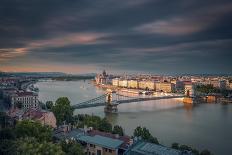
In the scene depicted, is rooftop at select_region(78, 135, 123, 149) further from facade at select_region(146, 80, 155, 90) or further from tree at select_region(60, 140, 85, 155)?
facade at select_region(146, 80, 155, 90)

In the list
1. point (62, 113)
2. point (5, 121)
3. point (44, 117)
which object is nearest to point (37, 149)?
point (44, 117)

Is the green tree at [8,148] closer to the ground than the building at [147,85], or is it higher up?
closer to the ground

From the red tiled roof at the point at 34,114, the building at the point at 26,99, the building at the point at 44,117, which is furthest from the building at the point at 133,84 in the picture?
the building at the point at 44,117

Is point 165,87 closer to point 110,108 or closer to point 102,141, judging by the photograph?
point 110,108

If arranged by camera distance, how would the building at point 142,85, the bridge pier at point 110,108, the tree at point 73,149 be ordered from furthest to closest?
1. the building at point 142,85
2. the bridge pier at point 110,108
3. the tree at point 73,149

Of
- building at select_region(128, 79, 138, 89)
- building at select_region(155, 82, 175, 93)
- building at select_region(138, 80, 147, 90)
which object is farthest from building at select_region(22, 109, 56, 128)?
building at select_region(128, 79, 138, 89)

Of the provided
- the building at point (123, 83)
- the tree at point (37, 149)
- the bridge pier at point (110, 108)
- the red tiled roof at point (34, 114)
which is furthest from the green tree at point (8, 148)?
the building at point (123, 83)

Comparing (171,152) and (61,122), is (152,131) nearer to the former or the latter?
(61,122)

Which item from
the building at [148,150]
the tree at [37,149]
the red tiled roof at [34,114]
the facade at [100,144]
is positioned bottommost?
the facade at [100,144]

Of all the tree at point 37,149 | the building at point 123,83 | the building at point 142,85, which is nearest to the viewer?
the tree at point 37,149

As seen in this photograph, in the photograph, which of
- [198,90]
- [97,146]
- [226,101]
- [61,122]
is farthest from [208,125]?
[198,90]

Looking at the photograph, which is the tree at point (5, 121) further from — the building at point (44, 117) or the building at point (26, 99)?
the building at point (26, 99)

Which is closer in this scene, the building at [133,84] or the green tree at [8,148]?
the green tree at [8,148]
